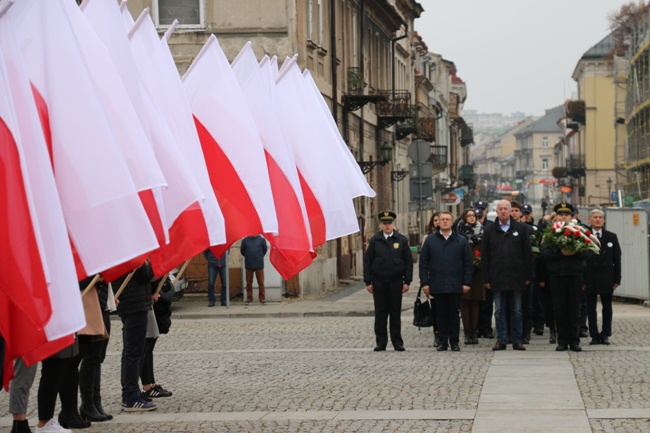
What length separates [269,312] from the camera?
2527 centimetres

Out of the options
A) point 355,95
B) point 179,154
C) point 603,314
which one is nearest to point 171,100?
point 179,154

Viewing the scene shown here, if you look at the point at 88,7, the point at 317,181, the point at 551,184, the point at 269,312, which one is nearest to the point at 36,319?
the point at 88,7

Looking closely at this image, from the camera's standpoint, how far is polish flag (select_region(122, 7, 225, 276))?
1075 cm

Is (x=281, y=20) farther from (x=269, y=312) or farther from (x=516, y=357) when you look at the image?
(x=516, y=357)

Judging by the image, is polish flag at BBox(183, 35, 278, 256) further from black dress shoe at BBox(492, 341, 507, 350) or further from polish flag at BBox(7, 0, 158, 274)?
black dress shoe at BBox(492, 341, 507, 350)

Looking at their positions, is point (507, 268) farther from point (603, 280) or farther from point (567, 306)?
point (603, 280)

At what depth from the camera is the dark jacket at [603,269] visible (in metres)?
18.1

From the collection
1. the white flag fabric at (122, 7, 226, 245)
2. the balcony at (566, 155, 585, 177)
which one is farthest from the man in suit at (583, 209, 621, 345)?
the balcony at (566, 155, 585, 177)

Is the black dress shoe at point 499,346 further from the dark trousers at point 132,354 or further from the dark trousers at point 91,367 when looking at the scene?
the dark trousers at point 91,367

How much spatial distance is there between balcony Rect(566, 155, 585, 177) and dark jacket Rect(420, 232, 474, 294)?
3569 inches

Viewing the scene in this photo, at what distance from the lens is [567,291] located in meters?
17.3

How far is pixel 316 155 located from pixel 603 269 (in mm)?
5782

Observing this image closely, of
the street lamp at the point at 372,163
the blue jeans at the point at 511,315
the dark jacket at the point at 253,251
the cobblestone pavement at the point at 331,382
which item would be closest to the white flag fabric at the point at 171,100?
the cobblestone pavement at the point at 331,382

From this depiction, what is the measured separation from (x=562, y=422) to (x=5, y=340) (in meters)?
4.62
